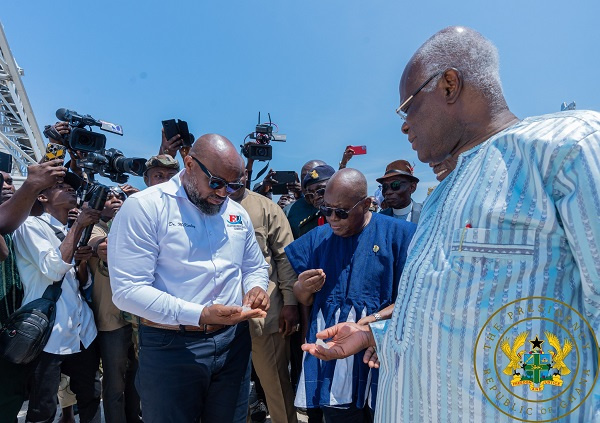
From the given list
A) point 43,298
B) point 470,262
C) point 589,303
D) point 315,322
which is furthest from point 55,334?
point 589,303

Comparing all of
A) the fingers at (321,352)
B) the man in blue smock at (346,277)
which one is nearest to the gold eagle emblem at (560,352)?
the fingers at (321,352)

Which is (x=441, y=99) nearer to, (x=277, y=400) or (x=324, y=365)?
(x=324, y=365)

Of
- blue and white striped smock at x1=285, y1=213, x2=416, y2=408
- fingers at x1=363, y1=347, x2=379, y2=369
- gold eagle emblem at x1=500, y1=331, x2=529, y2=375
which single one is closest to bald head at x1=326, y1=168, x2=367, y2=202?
blue and white striped smock at x1=285, y1=213, x2=416, y2=408

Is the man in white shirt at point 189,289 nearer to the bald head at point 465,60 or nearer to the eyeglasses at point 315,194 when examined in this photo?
the bald head at point 465,60

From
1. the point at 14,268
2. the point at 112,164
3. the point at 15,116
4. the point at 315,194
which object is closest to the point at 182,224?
the point at 14,268

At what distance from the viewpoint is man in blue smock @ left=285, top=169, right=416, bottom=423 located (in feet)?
7.67

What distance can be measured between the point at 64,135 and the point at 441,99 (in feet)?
12.0

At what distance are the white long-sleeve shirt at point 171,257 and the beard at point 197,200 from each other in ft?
0.09

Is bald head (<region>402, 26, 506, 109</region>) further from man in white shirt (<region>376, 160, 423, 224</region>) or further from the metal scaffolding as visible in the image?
the metal scaffolding

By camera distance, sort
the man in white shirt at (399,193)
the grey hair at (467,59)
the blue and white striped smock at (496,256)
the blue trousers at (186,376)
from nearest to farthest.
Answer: the blue and white striped smock at (496,256) → the grey hair at (467,59) → the blue trousers at (186,376) → the man in white shirt at (399,193)

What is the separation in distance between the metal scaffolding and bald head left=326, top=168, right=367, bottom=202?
39.5m

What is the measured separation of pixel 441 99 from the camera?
1.32 m

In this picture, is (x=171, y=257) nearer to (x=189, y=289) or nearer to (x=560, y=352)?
(x=189, y=289)

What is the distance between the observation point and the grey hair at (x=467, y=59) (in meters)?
1.28
